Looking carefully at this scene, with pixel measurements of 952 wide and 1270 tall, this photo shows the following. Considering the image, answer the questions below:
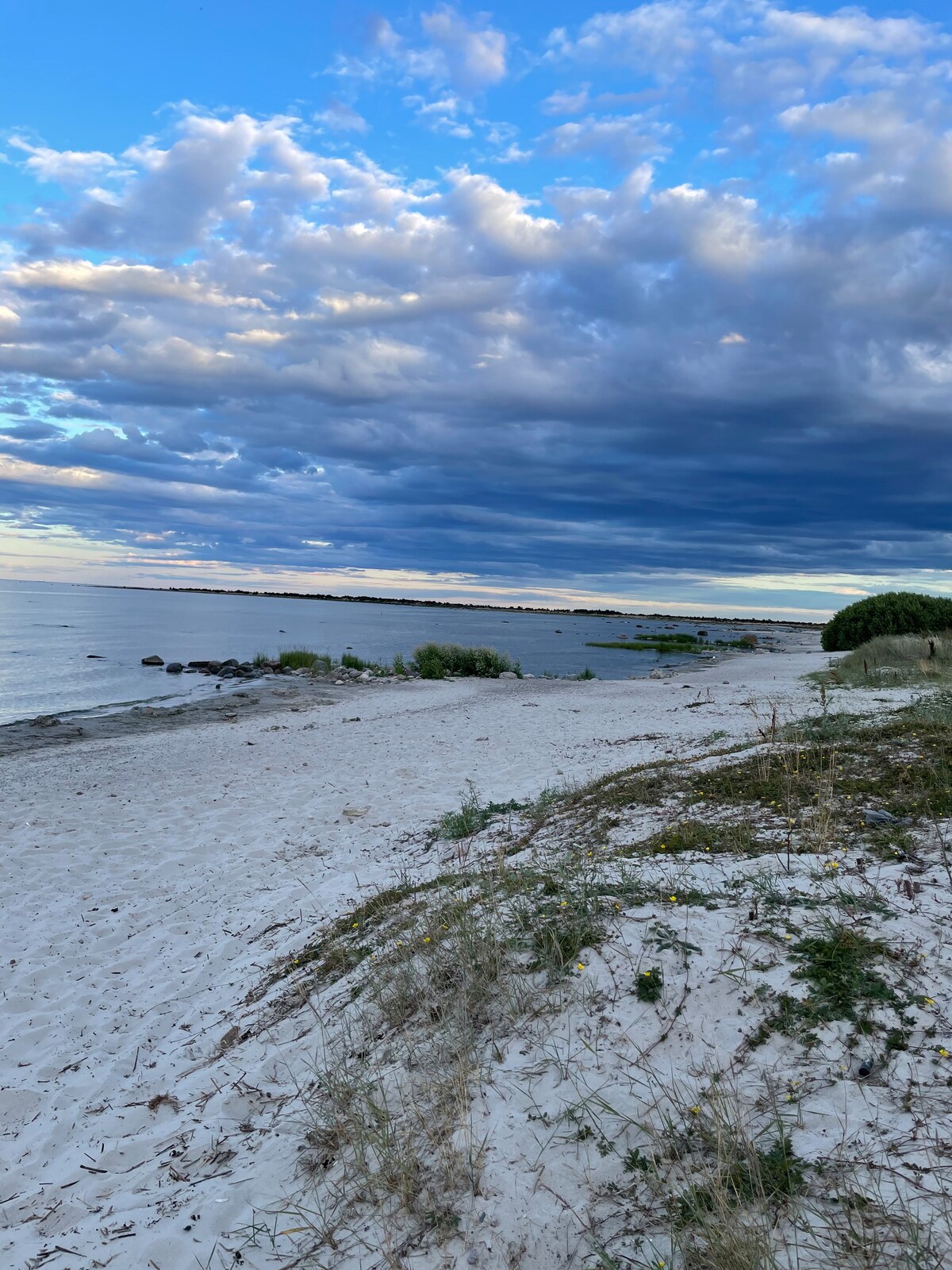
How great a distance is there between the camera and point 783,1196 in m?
2.49

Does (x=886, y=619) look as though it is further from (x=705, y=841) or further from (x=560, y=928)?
(x=560, y=928)

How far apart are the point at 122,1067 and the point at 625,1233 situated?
3528 millimetres

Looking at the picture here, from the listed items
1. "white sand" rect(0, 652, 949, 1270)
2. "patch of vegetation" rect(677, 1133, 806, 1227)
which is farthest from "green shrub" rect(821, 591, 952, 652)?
"patch of vegetation" rect(677, 1133, 806, 1227)

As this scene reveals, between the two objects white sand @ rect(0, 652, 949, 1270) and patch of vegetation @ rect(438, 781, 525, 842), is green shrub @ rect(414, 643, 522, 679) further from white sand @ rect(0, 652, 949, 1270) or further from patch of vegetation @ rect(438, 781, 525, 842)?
patch of vegetation @ rect(438, 781, 525, 842)

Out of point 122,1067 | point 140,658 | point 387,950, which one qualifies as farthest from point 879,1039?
point 140,658

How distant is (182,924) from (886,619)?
34323 millimetres

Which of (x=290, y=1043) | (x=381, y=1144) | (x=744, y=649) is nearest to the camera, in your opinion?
(x=381, y=1144)

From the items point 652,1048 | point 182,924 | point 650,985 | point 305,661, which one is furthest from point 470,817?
point 305,661

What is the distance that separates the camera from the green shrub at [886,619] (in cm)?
3181

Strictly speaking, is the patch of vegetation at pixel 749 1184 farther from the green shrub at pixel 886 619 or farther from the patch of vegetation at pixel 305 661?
the patch of vegetation at pixel 305 661

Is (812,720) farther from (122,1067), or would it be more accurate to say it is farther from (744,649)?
(744,649)

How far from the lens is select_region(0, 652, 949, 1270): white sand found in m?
3.31

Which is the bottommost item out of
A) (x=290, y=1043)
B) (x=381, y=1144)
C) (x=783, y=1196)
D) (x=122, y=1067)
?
(x=122, y=1067)

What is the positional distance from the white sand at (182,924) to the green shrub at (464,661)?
16279 millimetres
